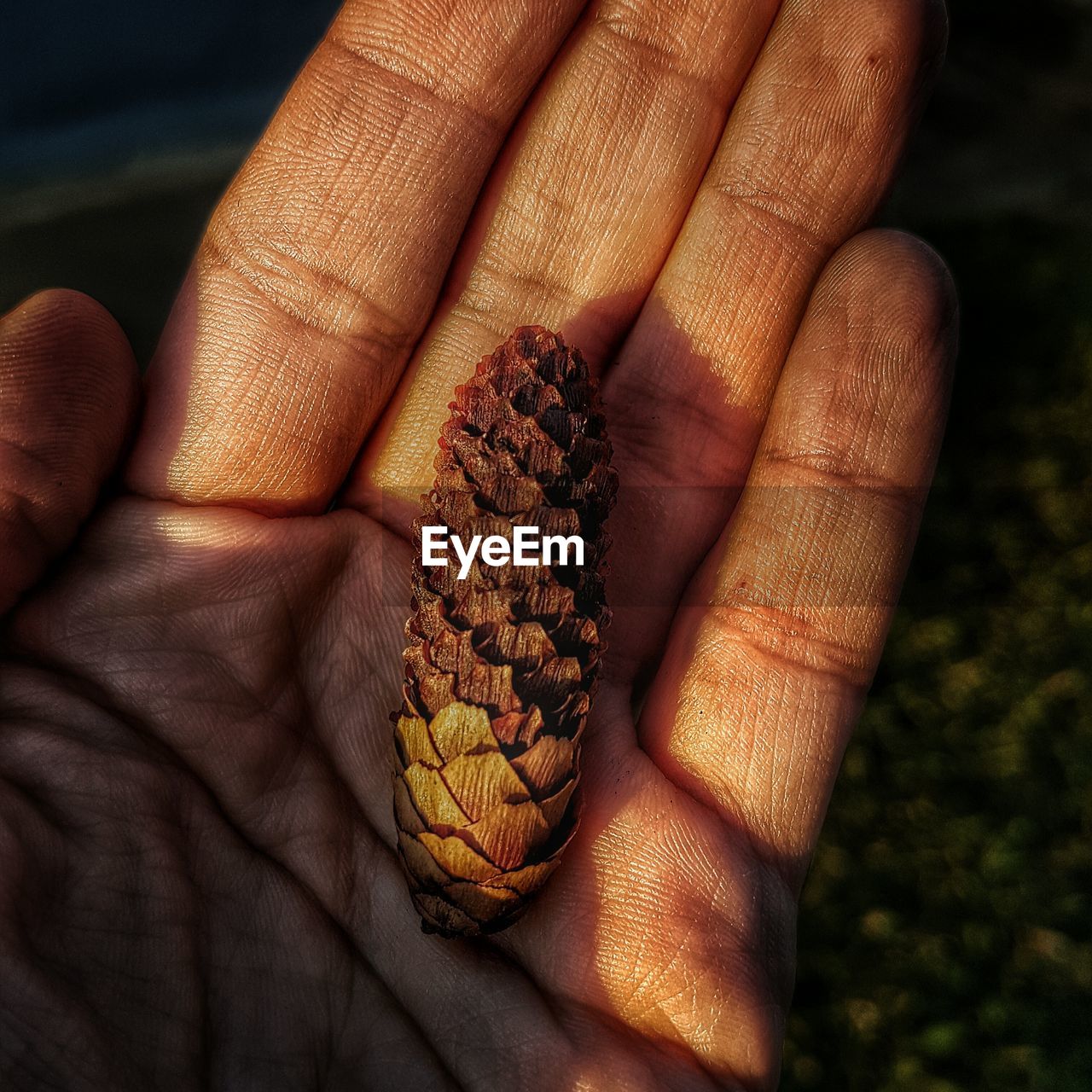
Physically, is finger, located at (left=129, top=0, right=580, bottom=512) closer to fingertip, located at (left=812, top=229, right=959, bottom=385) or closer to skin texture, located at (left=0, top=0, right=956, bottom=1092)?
skin texture, located at (left=0, top=0, right=956, bottom=1092)

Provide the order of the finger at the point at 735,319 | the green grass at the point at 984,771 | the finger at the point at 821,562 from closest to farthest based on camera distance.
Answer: the finger at the point at 821,562 → the finger at the point at 735,319 → the green grass at the point at 984,771

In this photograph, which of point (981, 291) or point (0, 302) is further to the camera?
point (981, 291)

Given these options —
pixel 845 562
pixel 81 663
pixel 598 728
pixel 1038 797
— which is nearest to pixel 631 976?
pixel 598 728

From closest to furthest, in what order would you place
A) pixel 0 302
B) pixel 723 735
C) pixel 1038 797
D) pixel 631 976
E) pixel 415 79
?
pixel 631 976
pixel 723 735
pixel 415 79
pixel 1038 797
pixel 0 302

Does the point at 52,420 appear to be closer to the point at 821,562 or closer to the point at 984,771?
the point at 821,562

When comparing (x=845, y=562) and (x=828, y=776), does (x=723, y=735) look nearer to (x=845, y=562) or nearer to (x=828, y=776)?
(x=828, y=776)

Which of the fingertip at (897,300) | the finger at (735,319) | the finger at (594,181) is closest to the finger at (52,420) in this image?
the finger at (594,181)

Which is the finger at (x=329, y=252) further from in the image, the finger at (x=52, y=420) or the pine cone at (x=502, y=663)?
the pine cone at (x=502, y=663)
